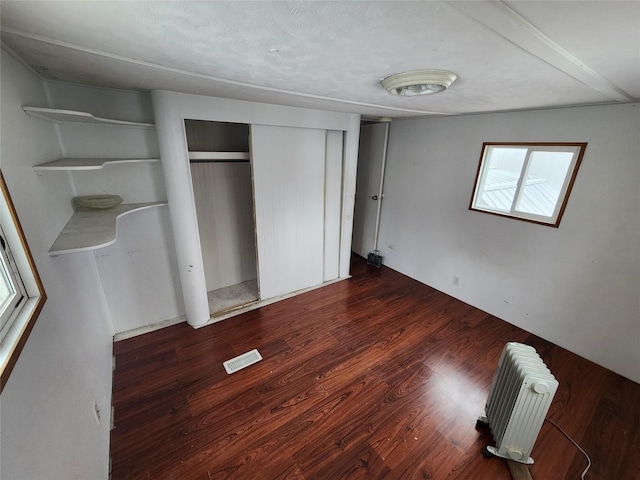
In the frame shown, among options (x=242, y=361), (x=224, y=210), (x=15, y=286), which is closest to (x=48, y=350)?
(x=15, y=286)

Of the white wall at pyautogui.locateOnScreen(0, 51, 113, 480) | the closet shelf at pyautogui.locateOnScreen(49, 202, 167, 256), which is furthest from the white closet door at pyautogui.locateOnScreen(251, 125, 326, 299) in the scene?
the white wall at pyautogui.locateOnScreen(0, 51, 113, 480)

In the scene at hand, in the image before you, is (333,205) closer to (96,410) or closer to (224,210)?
(224,210)

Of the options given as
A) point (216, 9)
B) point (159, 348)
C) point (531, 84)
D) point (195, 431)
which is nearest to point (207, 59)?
point (216, 9)

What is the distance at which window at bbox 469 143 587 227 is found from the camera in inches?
94.9

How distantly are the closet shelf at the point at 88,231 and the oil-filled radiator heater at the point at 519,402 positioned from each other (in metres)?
2.43

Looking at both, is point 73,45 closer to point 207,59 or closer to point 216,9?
point 207,59

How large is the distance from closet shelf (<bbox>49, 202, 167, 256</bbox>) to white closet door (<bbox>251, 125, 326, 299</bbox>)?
1226 millimetres

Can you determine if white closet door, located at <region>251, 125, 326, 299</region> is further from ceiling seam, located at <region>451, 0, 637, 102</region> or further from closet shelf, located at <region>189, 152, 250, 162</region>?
ceiling seam, located at <region>451, 0, 637, 102</region>

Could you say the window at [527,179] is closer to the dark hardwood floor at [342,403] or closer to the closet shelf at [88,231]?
the dark hardwood floor at [342,403]

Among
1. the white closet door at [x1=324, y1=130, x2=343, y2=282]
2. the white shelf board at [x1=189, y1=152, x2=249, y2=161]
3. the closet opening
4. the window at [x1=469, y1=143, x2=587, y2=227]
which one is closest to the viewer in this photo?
the window at [x1=469, y1=143, x2=587, y2=227]

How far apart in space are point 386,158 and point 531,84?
2.40 metres

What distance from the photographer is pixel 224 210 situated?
10.6 ft

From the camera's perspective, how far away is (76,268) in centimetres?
169

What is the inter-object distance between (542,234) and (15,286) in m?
3.69
